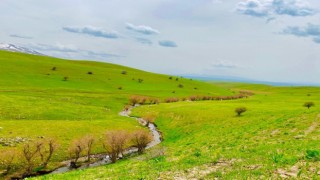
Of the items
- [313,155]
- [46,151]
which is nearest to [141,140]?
[46,151]

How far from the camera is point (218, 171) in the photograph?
2080cm

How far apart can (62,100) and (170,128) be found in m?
38.5

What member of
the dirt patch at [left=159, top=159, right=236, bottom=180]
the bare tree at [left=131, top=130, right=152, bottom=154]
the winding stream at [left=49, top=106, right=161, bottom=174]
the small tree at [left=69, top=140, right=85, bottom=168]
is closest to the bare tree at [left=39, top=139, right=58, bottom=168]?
the winding stream at [left=49, top=106, right=161, bottom=174]

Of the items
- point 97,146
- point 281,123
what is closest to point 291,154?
point 281,123

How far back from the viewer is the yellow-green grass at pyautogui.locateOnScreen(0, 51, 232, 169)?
176ft

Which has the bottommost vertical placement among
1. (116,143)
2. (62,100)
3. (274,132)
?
(116,143)

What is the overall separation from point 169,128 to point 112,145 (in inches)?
966

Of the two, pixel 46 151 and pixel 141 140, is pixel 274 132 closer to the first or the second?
pixel 141 140

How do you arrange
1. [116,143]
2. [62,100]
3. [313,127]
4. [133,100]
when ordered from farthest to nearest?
[133,100] < [62,100] < [116,143] < [313,127]

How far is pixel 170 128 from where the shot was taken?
214ft

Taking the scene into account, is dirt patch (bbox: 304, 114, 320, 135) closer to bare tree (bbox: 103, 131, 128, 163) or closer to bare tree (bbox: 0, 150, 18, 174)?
bare tree (bbox: 103, 131, 128, 163)

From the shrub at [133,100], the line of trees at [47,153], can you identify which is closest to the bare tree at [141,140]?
the line of trees at [47,153]

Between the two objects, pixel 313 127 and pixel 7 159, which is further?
pixel 313 127

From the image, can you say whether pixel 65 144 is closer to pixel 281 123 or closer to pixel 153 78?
pixel 281 123
